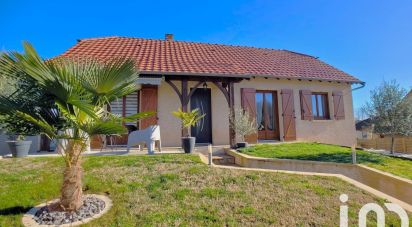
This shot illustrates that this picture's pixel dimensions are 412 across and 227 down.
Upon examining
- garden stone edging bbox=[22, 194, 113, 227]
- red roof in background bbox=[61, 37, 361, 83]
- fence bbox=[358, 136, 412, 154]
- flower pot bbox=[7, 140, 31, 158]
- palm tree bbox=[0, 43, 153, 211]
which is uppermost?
red roof in background bbox=[61, 37, 361, 83]

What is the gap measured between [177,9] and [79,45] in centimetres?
493

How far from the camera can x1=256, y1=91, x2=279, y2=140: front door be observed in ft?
39.1

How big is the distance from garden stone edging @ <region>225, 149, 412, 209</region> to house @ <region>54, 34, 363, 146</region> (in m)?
2.60

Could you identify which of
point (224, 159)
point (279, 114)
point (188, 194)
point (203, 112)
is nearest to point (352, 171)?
point (224, 159)

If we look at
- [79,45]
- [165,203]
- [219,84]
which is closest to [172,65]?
[219,84]

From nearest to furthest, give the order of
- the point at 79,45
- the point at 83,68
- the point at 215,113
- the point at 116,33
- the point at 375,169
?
1. the point at 83,68
2. the point at 375,169
3. the point at 215,113
4. the point at 79,45
5. the point at 116,33

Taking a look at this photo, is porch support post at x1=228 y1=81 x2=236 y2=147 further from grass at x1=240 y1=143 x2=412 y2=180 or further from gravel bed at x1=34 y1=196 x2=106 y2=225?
gravel bed at x1=34 y1=196 x2=106 y2=225

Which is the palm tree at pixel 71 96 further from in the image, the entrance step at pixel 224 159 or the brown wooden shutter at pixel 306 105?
the brown wooden shutter at pixel 306 105

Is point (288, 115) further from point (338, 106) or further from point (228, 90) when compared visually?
point (228, 90)

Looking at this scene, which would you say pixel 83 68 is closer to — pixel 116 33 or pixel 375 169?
pixel 375 169

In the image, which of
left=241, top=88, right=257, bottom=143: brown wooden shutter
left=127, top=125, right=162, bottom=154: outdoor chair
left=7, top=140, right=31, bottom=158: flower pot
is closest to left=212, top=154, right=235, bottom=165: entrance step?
left=127, top=125, right=162, bottom=154: outdoor chair

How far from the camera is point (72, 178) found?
3646 mm

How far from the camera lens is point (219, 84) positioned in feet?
33.3

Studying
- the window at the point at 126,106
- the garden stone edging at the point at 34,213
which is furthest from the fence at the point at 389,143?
the garden stone edging at the point at 34,213
